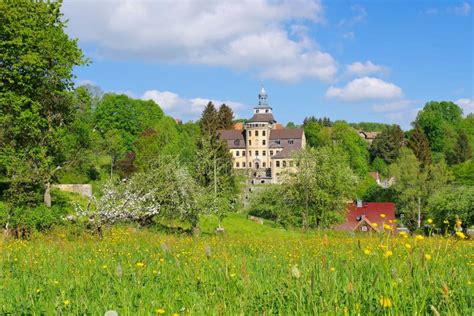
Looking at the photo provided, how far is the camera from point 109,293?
5047mm

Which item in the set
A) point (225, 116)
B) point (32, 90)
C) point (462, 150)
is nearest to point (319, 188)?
point (32, 90)

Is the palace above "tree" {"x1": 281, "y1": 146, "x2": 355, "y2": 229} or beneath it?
above

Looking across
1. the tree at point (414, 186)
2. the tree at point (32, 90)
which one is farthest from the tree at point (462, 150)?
the tree at point (32, 90)

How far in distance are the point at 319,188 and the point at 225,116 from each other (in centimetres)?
7215

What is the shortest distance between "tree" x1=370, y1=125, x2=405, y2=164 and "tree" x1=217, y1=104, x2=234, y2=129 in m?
37.0

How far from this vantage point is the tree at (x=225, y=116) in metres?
115

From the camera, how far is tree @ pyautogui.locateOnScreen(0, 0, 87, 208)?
73.4 feet

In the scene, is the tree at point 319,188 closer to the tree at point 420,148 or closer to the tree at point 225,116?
the tree at point 420,148

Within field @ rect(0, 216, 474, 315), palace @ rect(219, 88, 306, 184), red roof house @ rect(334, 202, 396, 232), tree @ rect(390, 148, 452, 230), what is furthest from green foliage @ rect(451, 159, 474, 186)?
field @ rect(0, 216, 474, 315)

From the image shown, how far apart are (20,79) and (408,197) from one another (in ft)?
189

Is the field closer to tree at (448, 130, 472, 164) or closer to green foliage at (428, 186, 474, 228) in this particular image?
green foliage at (428, 186, 474, 228)

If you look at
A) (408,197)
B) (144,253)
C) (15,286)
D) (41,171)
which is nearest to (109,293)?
(15,286)

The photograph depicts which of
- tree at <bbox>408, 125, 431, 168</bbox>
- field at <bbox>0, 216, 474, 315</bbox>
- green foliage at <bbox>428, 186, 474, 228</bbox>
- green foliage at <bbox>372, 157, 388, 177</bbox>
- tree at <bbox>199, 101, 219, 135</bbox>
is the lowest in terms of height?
green foliage at <bbox>428, 186, 474, 228</bbox>

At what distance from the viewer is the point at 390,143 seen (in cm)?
11588
